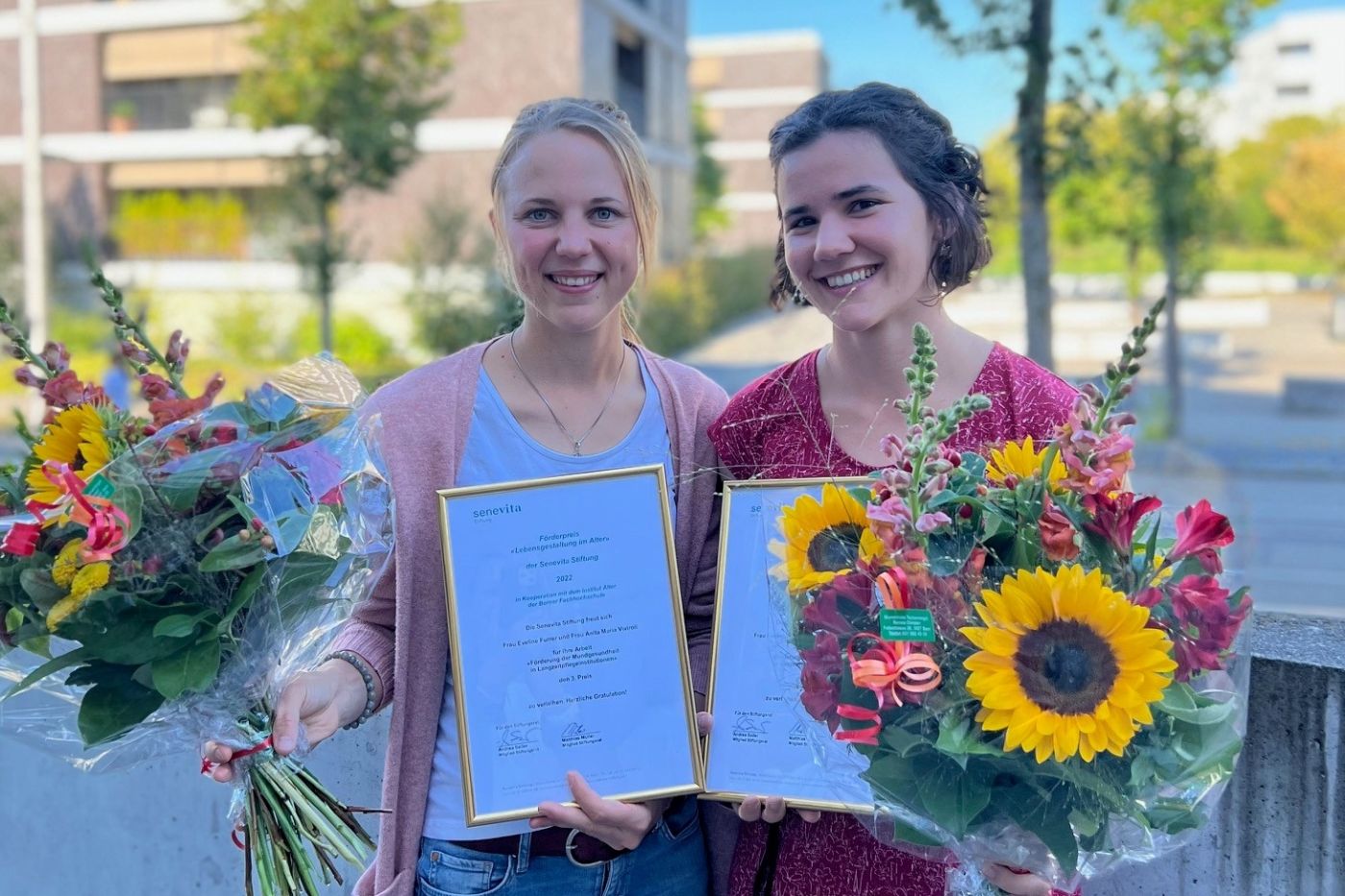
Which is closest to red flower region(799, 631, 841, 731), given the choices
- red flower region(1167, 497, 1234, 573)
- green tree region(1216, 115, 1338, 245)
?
red flower region(1167, 497, 1234, 573)

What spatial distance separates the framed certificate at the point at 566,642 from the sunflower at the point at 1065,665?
68 cm

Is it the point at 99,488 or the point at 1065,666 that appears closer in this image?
the point at 1065,666

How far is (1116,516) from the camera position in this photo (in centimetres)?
157

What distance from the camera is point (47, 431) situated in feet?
6.43

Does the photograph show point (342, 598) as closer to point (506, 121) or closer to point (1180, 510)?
point (1180, 510)

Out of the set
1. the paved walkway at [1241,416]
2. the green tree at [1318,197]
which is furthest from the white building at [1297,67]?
the paved walkway at [1241,416]

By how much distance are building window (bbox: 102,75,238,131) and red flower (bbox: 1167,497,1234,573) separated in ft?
102

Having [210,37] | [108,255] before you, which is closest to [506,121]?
[210,37]

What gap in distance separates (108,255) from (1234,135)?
6999 centimetres

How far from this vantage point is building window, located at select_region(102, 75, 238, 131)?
2983 centimetres

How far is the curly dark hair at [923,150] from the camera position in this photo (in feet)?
7.03

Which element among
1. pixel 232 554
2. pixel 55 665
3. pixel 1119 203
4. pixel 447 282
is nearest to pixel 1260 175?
pixel 1119 203

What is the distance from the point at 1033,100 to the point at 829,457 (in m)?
4.66

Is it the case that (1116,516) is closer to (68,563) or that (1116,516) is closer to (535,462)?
(535,462)
